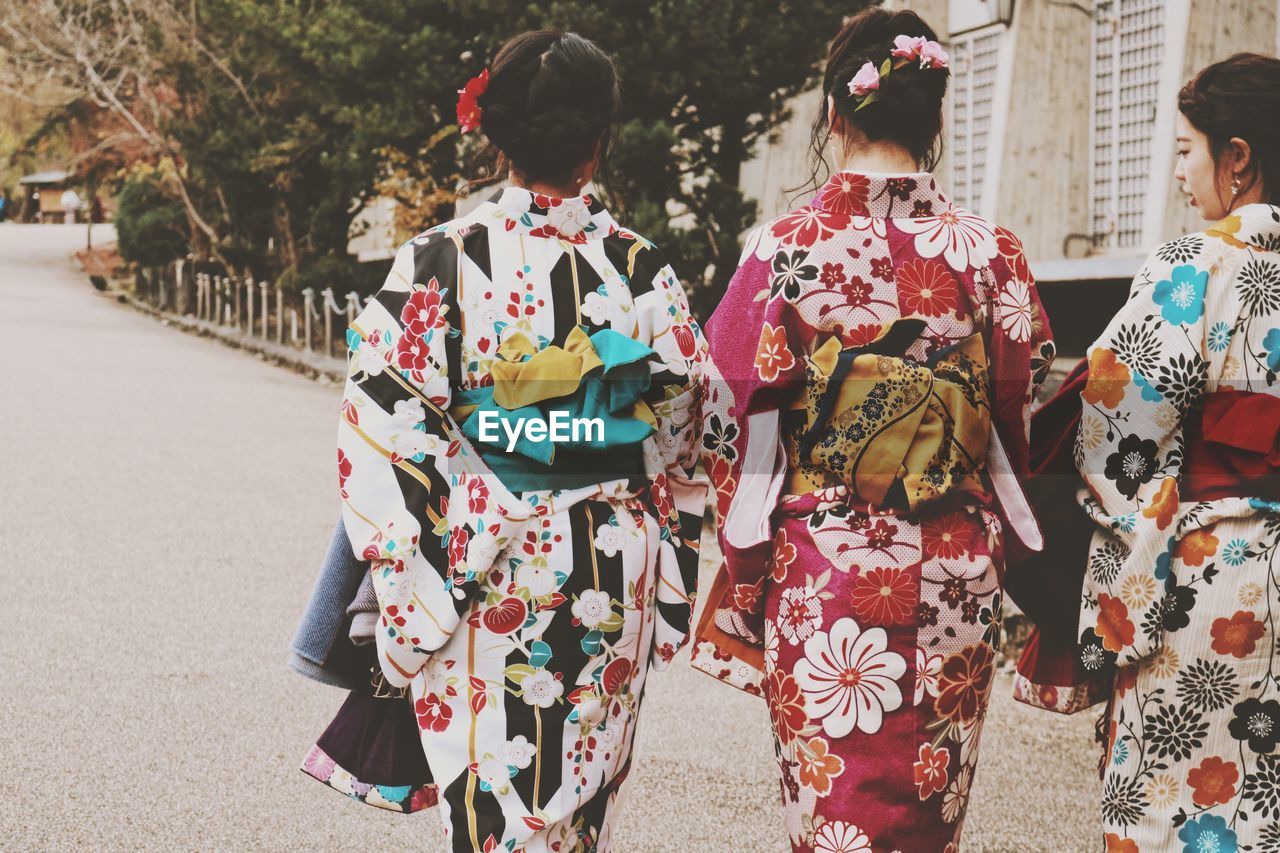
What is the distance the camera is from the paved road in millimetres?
4184

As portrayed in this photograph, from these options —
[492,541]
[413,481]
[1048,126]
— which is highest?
[1048,126]

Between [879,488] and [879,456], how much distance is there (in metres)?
0.06

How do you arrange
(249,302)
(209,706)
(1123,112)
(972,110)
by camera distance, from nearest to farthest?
(209,706) < (1123,112) < (972,110) < (249,302)

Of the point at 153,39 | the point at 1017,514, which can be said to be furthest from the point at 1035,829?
the point at 153,39

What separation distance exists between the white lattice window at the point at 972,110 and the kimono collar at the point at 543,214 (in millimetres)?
10497

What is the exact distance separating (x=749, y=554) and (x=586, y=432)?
0.45 m

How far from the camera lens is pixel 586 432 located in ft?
8.61

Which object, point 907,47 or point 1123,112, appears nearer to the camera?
point 907,47

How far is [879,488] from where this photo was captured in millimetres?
2639

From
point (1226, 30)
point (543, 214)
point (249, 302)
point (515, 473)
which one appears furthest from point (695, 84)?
point (249, 302)

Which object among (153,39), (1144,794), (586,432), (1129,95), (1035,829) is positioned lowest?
(1035,829)

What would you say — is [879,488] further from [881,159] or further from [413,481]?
[413,481]

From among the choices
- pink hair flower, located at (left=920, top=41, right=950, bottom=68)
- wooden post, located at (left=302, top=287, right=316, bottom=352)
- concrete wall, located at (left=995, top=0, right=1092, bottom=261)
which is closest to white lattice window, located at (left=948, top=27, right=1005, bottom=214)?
A: concrete wall, located at (left=995, top=0, right=1092, bottom=261)

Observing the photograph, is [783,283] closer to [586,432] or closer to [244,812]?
[586,432]
